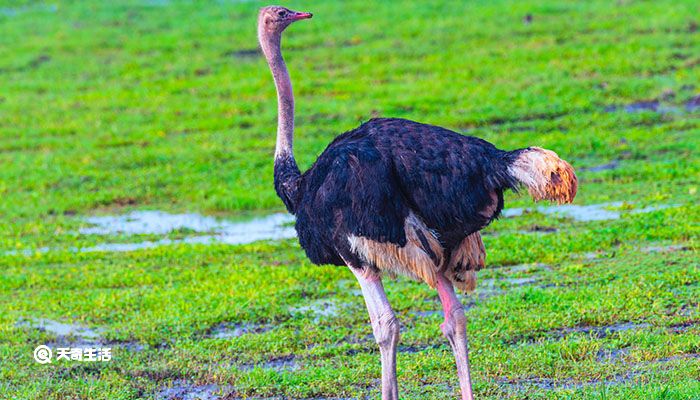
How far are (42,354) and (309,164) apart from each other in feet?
16.8

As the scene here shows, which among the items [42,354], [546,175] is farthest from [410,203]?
[42,354]

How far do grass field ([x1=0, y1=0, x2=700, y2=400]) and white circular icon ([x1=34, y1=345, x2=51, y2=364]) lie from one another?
0.05m

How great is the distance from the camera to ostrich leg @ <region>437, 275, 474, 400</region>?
5.77 m

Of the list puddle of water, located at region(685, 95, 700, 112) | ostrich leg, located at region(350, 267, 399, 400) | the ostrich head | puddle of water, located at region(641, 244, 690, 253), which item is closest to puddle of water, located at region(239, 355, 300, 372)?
ostrich leg, located at region(350, 267, 399, 400)

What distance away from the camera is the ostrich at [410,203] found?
219 inches

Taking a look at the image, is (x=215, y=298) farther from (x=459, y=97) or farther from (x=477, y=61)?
(x=477, y=61)

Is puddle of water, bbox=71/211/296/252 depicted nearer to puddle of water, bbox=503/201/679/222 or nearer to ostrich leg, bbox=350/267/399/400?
puddle of water, bbox=503/201/679/222

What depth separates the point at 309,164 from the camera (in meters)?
12.1

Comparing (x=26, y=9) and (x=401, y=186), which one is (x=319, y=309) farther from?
(x=26, y=9)

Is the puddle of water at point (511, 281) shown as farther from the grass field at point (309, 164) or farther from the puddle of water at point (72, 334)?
the puddle of water at point (72, 334)

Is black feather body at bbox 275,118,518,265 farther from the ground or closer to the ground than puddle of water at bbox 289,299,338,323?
→ farther from the ground

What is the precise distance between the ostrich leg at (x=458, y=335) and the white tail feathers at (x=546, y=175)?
0.80 meters

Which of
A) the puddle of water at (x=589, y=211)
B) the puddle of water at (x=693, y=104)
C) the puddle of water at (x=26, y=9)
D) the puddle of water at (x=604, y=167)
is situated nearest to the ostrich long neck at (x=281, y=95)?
the puddle of water at (x=589, y=211)

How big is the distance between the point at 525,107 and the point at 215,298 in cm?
651
